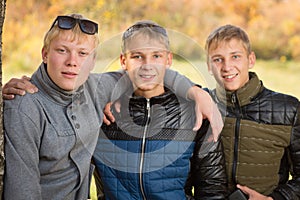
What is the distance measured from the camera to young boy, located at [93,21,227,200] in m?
2.07

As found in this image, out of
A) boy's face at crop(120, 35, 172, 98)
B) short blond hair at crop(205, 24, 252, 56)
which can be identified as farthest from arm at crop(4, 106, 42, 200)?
short blond hair at crop(205, 24, 252, 56)

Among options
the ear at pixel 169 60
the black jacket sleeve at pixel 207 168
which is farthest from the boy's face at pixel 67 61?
the black jacket sleeve at pixel 207 168

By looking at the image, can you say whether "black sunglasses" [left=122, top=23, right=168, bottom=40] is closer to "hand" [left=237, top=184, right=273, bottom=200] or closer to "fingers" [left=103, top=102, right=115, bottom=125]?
"fingers" [left=103, top=102, right=115, bottom=125]

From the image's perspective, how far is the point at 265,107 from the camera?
7.61ft

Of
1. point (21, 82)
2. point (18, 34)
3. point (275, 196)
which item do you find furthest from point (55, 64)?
point (18, 34)

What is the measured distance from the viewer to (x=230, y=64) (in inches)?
92.2

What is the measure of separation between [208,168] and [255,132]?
0.28 m

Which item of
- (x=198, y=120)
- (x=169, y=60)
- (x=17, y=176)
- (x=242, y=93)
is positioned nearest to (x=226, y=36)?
(x=242, y=93)

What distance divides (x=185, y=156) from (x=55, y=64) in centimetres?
64

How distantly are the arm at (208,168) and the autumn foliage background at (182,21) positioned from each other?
4.88 metres

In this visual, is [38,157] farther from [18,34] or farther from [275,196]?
[18,34]

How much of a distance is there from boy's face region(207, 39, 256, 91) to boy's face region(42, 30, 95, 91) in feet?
2.00

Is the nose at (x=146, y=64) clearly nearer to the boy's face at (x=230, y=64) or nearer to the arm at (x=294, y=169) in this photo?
the boy's face at (x=230, y=64)

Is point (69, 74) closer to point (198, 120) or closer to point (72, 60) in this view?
point (72, 60)
